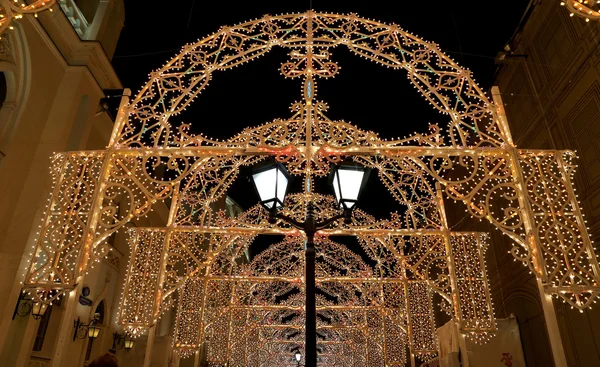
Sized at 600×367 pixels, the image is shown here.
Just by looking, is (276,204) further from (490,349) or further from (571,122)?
(490,349)

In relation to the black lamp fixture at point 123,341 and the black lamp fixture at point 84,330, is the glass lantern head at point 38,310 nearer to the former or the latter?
the black lamp fixture at point 84,330

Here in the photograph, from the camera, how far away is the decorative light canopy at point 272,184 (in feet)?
15.2

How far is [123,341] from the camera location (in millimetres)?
13117

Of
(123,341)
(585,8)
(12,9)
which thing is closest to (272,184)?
(12,9)

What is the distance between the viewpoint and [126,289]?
7.92 meters

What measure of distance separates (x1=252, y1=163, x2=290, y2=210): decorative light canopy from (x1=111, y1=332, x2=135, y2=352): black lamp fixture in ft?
33.7

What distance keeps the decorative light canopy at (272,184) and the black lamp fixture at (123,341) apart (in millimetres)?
10265

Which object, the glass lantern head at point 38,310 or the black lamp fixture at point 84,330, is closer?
the glass lantern head at point 38,310

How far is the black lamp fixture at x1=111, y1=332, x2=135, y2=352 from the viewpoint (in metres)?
12.6

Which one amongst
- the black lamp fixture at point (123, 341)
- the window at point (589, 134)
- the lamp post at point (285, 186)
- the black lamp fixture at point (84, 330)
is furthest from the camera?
the black lamp fixture at point (123, 341)

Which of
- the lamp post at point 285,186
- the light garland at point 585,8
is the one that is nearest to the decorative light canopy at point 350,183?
the lamp post at point 285,186

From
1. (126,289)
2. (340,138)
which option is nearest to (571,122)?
(340,138)

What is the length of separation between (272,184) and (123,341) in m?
11.1

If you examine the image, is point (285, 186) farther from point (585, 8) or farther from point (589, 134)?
point (589, 134)
